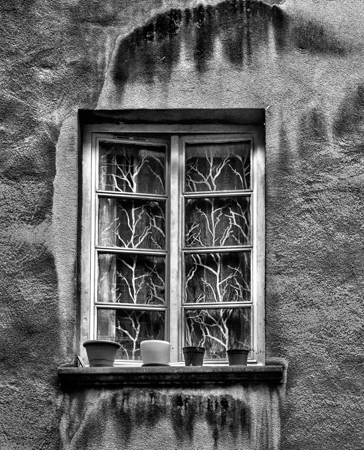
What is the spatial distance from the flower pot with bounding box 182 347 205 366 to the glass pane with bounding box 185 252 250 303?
51 centimetres

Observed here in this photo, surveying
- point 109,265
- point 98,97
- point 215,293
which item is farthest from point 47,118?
point 215,293

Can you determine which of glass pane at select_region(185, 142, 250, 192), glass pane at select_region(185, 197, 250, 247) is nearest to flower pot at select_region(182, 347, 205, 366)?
glass pane at select_region(185, 197, 250, 247)

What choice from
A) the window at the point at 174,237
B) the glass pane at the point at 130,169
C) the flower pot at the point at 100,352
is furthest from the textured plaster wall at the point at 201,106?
the glass pane at the point at 130,169

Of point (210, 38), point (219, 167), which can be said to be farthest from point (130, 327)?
point (210, 38)

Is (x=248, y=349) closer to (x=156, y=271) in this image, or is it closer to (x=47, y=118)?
(x=156, y=271)

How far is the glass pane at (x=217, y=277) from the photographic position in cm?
846

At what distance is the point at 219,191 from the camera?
28.3ft

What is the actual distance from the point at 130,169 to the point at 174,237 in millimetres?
587

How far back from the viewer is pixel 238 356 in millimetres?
8016

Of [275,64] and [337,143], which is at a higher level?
[275,64]

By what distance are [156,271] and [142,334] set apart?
1.46ft

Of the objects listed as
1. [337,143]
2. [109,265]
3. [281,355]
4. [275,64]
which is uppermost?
[275,64]

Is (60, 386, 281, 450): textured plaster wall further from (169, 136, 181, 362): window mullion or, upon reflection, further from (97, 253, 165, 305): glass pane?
(97, 253, 165, 305): glass pane

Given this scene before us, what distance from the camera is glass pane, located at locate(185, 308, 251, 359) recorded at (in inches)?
328
